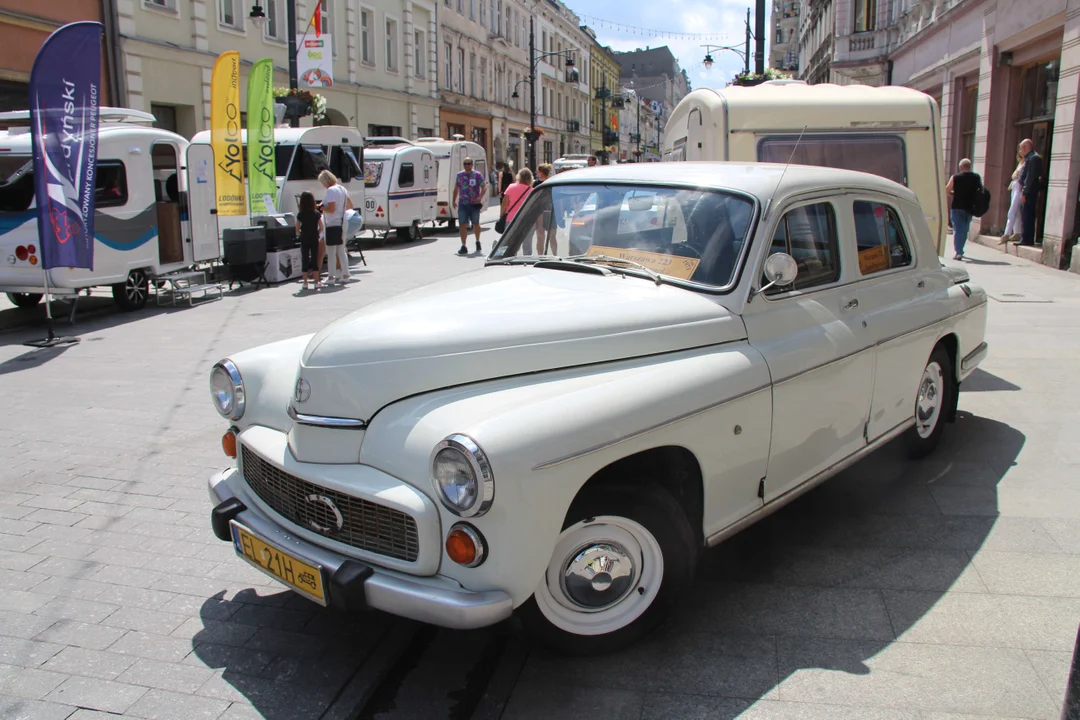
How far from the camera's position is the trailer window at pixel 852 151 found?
800 centimetres

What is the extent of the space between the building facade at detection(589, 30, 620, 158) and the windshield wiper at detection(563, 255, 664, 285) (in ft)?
254

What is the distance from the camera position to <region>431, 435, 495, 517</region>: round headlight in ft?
8.93

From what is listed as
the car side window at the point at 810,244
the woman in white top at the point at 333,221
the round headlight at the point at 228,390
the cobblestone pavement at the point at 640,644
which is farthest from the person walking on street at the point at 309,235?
the car side window at the point at 810,244

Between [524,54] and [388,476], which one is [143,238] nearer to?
[388,476]

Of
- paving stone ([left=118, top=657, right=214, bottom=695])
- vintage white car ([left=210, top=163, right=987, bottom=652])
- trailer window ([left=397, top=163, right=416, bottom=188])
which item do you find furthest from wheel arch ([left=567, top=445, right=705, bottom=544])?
trailer window ([left=397, top=163, right=416, bottom=188])

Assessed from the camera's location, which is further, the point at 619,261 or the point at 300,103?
the point at 300,103

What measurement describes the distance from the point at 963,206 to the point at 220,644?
1540cm

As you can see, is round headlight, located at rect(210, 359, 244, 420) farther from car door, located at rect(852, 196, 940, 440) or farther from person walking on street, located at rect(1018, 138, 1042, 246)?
person walking on street, located at rect(1018, 138, 1042, 246)

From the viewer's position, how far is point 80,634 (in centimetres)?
355

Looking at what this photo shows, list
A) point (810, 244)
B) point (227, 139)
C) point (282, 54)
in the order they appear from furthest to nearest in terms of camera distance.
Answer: point (282, 54), point (227, 139), point (810, 244)

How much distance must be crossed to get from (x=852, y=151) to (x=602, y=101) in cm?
8133

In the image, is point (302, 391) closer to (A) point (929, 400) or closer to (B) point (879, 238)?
(B) point (879, 238)

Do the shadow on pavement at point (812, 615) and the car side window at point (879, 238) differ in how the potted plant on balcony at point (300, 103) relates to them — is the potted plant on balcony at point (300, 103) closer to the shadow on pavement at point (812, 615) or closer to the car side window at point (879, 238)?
the car side window at point (879, 238)

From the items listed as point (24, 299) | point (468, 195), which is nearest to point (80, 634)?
point (24, 299)
